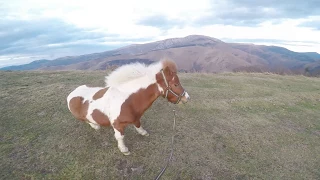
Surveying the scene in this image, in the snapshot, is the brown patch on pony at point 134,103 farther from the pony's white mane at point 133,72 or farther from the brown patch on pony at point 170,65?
the brown patch on pony at point 170,65

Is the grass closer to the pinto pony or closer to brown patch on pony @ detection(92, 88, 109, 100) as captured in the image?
the pinto pony

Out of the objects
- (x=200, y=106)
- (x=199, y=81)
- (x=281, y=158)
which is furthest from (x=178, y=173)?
(x=199, y=81)

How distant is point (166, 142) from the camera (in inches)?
350

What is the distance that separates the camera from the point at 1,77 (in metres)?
17.3

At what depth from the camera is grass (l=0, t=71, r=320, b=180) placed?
24.6 ft

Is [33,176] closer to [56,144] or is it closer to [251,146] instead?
[56,144]

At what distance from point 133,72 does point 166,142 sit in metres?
3.16

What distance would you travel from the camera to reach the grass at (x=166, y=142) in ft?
24.6

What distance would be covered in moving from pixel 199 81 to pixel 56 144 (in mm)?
12431

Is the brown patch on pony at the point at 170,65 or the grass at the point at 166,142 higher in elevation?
the brown patch on pony at the point at 170,65

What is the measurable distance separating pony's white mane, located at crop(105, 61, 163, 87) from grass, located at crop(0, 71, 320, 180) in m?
2.43

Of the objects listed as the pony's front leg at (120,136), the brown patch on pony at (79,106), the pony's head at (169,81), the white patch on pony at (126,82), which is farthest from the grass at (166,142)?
the pony's head at (169,81)

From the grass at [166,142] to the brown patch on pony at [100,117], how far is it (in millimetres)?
1167

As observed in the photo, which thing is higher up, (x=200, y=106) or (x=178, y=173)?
(x=200, y=106)
